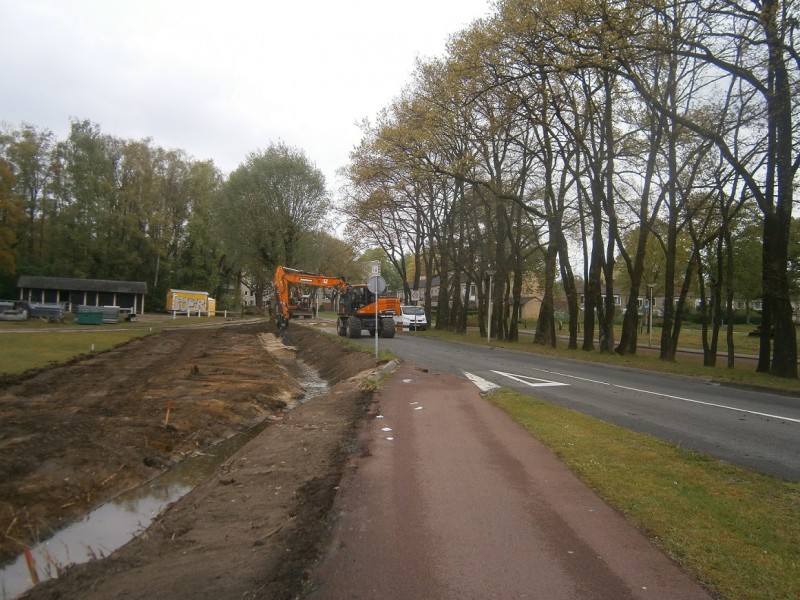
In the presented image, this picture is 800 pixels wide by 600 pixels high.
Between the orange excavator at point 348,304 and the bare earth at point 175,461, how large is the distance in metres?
12.7

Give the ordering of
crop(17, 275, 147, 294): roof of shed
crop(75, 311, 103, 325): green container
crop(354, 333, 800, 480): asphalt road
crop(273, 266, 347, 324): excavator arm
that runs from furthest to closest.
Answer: crop(17, 275, 147, 294): roof of shed → crop(75, 311, 103, 325): green container → crop(273, 266, 347, 324): excavator arm → crop(354, 333, 800, 480): asphalt road

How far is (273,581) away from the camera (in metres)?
4.23

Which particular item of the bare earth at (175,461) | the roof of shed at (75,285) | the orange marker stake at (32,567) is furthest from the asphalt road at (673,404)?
the roof of shed at (75,285)

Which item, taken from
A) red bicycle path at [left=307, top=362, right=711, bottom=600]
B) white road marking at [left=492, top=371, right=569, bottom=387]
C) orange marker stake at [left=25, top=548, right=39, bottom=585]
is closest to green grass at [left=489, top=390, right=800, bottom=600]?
red bicycle path at [left=307, top=362, right=711, bottom=600]

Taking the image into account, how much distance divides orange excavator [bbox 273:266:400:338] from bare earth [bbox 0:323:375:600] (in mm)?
12721

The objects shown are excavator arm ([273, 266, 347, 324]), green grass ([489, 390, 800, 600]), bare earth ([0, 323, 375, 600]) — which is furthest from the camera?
excavator arm ([273, 266, 347, 324])

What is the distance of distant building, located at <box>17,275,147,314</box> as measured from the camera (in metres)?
47.8

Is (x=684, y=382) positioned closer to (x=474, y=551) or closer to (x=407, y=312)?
(x=474, y=551)

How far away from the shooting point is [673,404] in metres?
12.2

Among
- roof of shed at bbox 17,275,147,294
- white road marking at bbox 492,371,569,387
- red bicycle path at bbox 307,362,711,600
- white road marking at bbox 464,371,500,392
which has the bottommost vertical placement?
red bicycle path at bbox 307,362,711,600

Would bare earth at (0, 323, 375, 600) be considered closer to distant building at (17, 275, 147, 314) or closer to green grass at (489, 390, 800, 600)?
green grass at (489, 390, 800, 600)

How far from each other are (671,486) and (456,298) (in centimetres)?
3919

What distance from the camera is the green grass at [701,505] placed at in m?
4.25

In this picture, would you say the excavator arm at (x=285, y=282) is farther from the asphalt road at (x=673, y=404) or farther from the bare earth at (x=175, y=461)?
the bare earth at (x=175, y=461)
